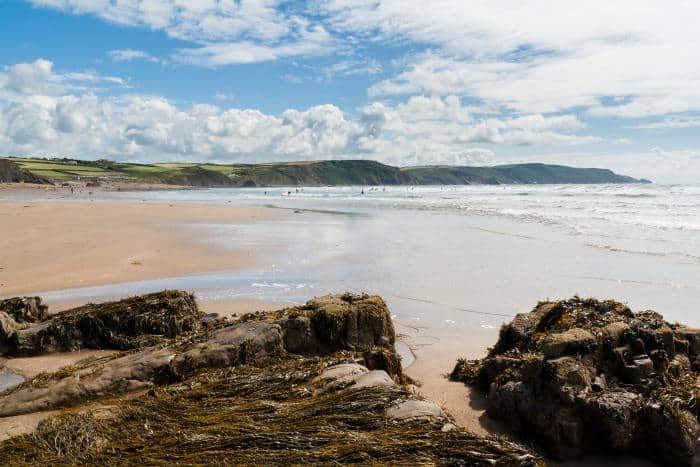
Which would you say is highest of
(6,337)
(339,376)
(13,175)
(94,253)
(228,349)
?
(13,175)

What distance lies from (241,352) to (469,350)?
3.93m

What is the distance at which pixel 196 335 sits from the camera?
7.64 meters

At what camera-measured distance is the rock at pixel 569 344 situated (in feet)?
19.5

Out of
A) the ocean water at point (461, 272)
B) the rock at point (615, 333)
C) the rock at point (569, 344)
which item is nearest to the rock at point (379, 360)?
the rock at point (569, 344)

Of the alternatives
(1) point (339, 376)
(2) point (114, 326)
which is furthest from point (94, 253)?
(1) point (339, 376)

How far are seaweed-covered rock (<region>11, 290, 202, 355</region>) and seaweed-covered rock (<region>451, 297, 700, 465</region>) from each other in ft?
17.3

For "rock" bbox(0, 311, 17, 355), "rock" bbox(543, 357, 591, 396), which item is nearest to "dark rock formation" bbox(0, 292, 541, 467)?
"rock" bbox(543, 357, 591, 396)

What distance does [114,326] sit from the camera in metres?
9.12

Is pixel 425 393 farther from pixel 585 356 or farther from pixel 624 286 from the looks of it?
pixel 624 286

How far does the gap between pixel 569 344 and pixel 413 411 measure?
230 cm

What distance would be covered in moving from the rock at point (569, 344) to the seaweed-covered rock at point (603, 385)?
11 millimetres

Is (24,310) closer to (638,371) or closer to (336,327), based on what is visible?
(336,327)

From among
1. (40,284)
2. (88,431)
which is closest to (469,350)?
(88,431)

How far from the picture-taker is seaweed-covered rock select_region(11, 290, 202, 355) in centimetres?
873
